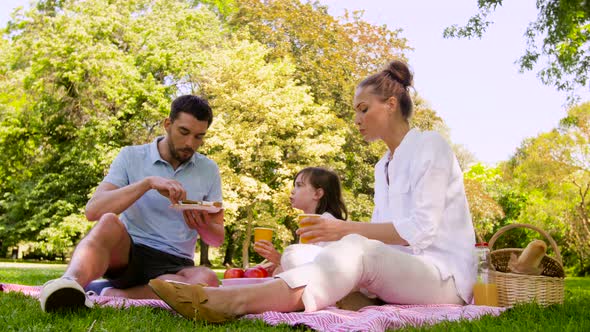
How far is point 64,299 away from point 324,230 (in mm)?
1279

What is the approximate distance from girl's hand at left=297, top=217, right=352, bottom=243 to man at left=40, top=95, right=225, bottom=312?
918 mm

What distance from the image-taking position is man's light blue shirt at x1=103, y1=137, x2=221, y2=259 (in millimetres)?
4082

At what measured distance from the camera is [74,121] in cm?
A: 2066

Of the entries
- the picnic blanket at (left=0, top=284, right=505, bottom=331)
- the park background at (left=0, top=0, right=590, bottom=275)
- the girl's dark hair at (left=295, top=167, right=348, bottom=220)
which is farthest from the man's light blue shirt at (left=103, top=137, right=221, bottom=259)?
the park background at (left=0, top=0, right=590, bottom=275)

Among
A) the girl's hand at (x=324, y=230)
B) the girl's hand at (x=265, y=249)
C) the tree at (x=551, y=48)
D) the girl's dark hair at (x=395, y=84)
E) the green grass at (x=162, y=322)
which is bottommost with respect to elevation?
the green grass at (x=162, y=322)

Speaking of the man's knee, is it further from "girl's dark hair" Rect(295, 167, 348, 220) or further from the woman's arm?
"girl's dark hair" Rect(295, 167, 348, 220)

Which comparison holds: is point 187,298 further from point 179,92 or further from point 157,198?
point 179,92

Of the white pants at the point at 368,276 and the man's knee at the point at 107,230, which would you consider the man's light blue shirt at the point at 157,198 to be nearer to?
the man's knee at the point at 107,230

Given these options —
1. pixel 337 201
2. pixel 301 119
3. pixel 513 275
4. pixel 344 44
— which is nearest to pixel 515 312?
pixel 513 275

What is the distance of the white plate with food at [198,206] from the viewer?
3.68m

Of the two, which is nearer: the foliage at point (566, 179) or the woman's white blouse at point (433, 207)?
the woman's white blouse at point (433, 207)

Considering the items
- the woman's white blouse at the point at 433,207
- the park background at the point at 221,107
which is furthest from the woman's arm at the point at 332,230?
the park background at the point at 221,107

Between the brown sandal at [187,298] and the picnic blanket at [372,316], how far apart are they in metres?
0.18

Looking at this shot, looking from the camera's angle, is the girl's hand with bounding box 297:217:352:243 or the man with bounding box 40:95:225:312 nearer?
the girl's hand with bounding box 297:217:352:243
